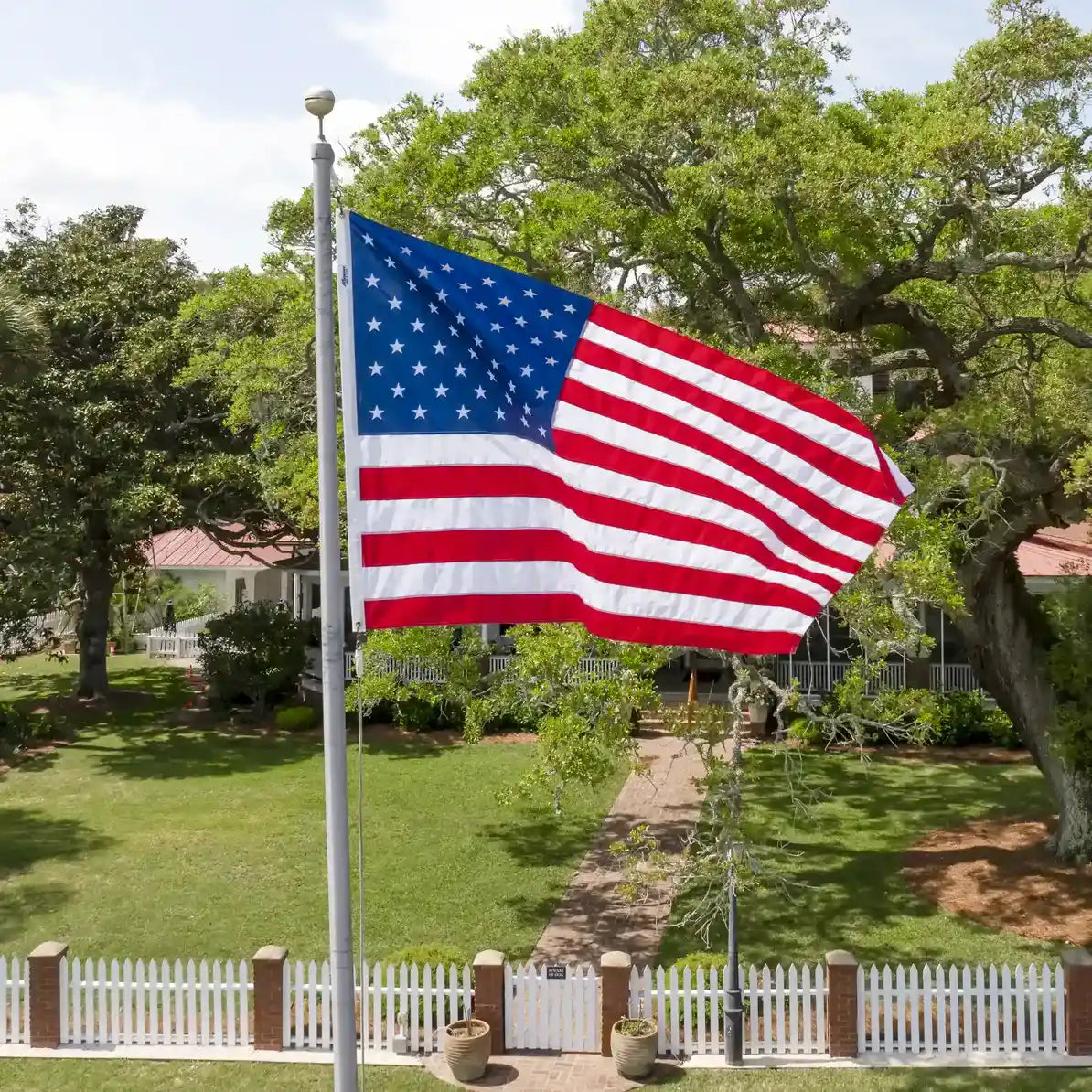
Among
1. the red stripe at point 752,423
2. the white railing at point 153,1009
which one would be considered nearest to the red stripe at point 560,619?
the red stripe at point 752,423

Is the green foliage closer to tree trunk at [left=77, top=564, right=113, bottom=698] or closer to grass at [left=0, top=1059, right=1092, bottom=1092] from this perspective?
tree trunk at [left=77, top=564, right=113, bottom=698]

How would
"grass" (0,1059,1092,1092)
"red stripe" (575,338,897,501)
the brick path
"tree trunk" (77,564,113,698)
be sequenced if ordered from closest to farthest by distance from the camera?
"red stripe" (575,338,897,501) < "grass" (0,1059,1092,1092) < the brick path < "tree trunk" (77,564,113,698)

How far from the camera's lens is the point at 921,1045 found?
11367 millimetres

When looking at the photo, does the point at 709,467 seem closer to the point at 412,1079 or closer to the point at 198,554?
the point at 412,1079

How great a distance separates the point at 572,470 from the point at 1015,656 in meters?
12.5

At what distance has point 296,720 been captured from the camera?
27953mm

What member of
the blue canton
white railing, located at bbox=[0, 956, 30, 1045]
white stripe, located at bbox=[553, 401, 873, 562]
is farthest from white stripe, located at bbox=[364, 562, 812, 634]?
white railing, located at bbox=[0, 956, 30, 1045]

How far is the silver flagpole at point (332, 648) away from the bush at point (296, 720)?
21.9 meters

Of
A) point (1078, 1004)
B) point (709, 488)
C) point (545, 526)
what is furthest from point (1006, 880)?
point (545, 526)

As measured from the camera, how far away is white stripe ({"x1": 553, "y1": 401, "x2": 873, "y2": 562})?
735cm

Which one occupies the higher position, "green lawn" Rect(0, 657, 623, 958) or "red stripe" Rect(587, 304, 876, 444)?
"red stripe" Rect(587, 304, 876, 444)

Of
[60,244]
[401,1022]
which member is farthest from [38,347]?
[401,1022]

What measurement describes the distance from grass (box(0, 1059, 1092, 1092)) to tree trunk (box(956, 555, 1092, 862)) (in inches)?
273

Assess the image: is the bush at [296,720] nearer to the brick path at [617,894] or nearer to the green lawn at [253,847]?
the green lawn at [253,847]
